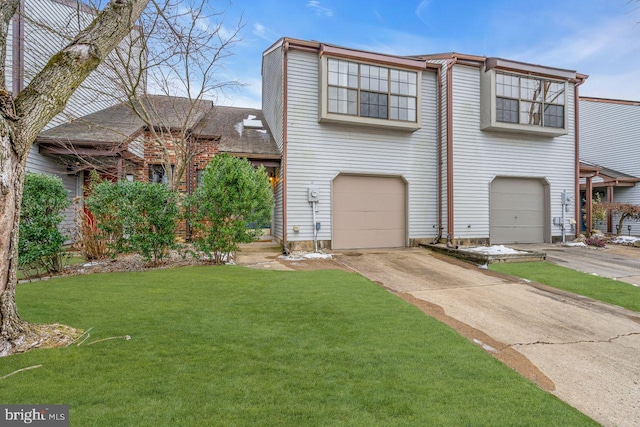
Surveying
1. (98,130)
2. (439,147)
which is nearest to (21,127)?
(98,130)

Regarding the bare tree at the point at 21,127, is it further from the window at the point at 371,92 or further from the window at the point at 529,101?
the window at the point at 529,101

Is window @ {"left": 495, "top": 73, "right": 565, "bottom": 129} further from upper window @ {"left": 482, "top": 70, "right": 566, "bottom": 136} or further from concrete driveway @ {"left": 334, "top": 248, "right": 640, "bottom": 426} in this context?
concrete driveway @ {"left": 334, "top": 248, "right": 640, "bottom": 426}

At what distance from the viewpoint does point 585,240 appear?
10.4 m

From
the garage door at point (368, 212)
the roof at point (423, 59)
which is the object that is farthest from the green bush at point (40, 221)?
the roof at point (423, 59)

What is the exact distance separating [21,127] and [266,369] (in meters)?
2.92

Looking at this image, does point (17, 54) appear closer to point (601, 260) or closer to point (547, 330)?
point (547, 330)

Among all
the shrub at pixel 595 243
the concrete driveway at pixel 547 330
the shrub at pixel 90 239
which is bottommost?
the concrete driveway at pixel 547 330

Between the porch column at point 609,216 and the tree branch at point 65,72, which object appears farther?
the porch column at point 609,216

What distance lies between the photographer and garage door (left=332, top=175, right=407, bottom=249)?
30.8 ft

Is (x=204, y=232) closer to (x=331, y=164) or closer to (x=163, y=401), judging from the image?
(x=331, y=164)

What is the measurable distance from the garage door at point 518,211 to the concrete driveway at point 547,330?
186 inches

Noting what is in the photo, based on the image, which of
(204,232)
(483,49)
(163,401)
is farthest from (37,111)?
(483,49)

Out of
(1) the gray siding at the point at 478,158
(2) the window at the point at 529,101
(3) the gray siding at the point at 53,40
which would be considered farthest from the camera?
(2) the window at the point at 529,101

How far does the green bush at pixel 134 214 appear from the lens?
6094mm
